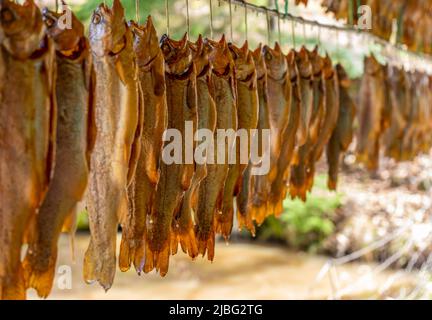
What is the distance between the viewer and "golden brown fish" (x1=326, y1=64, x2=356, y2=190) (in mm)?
3061

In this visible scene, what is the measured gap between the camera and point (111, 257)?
1.57m

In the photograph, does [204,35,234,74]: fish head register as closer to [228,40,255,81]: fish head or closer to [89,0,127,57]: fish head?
[228,40,255,81]: fish head

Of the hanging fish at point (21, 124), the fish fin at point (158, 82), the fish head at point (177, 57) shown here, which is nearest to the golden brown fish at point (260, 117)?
the fish head at point (177, 57)

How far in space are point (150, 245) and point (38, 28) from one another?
0.71 meters

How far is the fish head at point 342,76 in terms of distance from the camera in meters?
3.04

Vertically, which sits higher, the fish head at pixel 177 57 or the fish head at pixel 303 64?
the fish head at pixel 303 64

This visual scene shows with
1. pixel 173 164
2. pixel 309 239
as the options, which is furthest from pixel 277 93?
pixel 309 239

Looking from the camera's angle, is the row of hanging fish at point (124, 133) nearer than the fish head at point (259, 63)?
Yes

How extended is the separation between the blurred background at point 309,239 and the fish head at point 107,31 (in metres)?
5.23

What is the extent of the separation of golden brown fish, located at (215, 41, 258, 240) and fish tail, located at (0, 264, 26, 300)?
0.85m

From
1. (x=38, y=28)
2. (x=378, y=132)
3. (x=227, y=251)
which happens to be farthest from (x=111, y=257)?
(x=227, y=251)

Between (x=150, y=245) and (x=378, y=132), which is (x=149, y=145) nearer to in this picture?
(x=150, y=245)

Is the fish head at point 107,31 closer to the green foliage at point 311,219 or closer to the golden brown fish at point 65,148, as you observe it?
the golden brown fish at point 65,148

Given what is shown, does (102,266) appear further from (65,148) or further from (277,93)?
(277,93)
